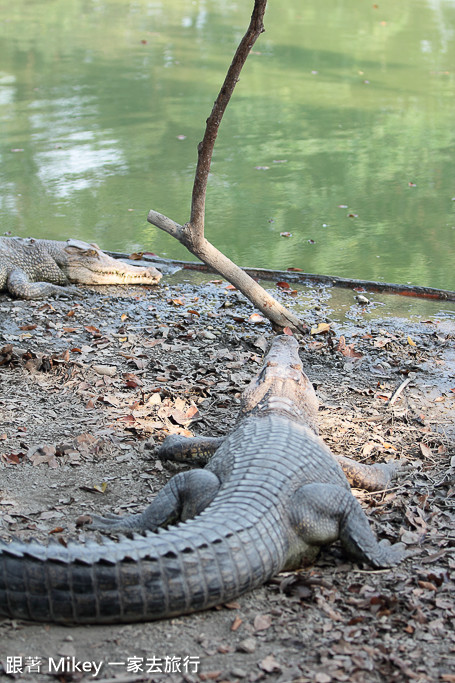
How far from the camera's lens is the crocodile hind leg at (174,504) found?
2889mm

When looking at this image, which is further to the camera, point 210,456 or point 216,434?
point 216,434

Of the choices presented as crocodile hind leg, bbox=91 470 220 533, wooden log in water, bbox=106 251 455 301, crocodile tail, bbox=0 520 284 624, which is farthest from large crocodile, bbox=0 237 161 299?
crocodile tail, bbox=0 520 284 624

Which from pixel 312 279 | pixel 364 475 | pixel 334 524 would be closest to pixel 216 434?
pixel 364 475

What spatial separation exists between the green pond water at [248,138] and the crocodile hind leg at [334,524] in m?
3.97

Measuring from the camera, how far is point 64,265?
6.38 metres

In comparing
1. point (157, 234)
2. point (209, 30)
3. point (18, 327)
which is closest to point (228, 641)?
point (18, 327)

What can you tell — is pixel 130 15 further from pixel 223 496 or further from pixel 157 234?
pixel 223 496

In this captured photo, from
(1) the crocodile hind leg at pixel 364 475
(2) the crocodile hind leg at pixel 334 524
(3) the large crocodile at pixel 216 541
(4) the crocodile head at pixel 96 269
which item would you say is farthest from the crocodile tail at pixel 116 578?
(4) the crocodile head at pixel 96 269

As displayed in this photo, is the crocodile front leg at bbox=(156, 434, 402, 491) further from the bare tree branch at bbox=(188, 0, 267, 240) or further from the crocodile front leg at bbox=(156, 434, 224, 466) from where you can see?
the bare tree branch at bbox=(188, 0, 267, 240)

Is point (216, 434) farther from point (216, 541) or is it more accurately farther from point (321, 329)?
point (321, 329)

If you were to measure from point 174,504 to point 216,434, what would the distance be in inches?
40.1

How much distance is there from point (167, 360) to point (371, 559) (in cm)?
236

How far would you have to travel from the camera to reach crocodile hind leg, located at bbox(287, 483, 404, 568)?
271cm

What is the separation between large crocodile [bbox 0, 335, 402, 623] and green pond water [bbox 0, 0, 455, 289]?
12.4 ft
